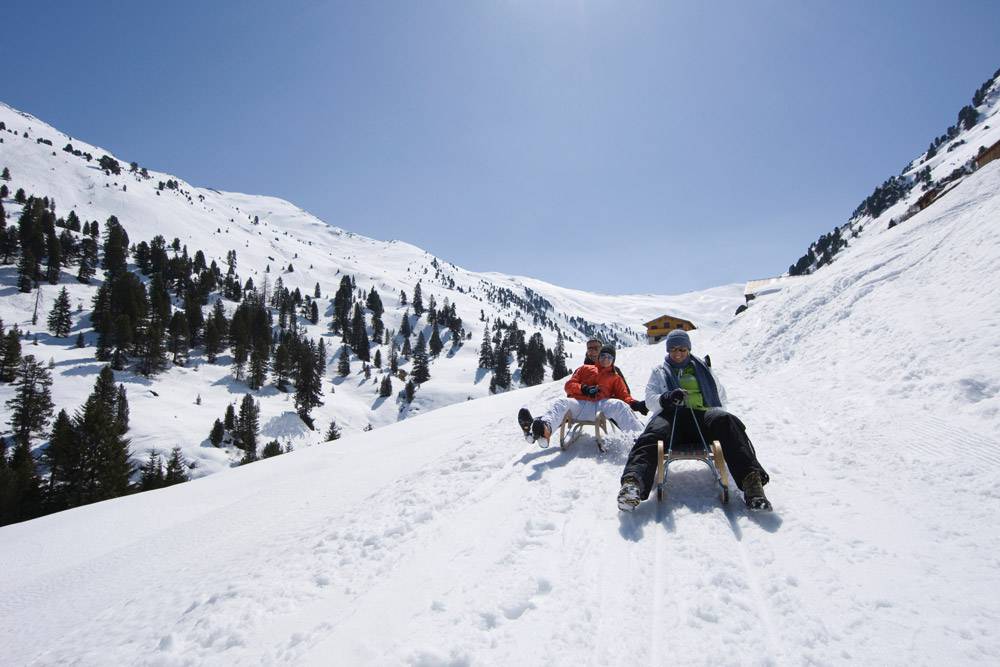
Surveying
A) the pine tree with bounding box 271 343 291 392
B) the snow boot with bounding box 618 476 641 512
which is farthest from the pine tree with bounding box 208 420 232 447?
the snow boot with bounding box 618 476 641 512

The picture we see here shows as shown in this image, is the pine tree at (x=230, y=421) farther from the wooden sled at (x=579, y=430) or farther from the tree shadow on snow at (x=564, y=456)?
the wooden sled at (x=579, y=430)

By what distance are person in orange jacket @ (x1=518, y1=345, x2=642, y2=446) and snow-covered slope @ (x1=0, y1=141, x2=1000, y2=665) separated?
2.02ft

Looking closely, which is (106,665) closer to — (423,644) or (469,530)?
(423,644)

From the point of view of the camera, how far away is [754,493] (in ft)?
14.8

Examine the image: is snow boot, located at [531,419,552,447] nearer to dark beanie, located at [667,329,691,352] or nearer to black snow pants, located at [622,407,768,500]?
black snow pants, located at [622,407,768,500]

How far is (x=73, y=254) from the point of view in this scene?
105m

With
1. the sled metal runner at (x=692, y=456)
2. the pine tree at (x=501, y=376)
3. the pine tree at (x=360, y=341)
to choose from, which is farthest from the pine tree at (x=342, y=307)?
the sled metal runner at (x=692, y=456)

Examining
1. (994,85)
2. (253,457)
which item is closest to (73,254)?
(253,457)

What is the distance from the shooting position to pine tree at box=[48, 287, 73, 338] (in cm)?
8000

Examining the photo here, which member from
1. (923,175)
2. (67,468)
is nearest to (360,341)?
(67,468)

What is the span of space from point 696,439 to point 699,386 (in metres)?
0.91

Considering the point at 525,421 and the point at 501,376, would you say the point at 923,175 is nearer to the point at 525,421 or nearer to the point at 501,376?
the point at 501,376

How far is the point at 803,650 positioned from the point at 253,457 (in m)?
67.3

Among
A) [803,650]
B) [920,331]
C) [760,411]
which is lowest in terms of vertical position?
[803,650]
